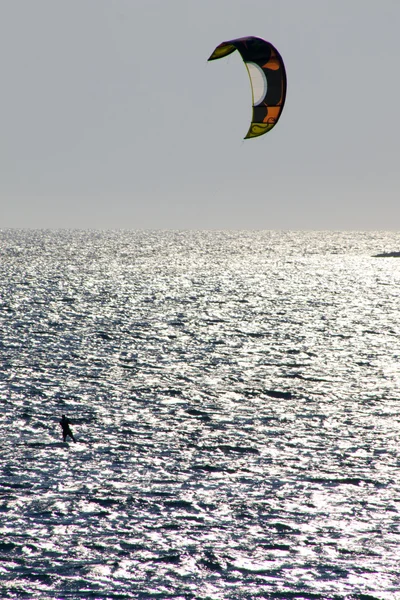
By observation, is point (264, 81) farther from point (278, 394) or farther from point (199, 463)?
point (278, 394)

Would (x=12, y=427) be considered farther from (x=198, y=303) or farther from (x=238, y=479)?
(x=198, y=303)

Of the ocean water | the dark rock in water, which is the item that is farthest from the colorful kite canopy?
the dark rock in water

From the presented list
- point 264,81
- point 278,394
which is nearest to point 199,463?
point 278,394

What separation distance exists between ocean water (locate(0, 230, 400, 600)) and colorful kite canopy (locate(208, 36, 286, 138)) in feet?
54.1

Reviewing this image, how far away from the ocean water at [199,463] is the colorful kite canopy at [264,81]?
16479mm

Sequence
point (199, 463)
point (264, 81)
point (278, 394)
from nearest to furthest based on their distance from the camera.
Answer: point (199, 463) → point (264, 81) → point (278, 394)

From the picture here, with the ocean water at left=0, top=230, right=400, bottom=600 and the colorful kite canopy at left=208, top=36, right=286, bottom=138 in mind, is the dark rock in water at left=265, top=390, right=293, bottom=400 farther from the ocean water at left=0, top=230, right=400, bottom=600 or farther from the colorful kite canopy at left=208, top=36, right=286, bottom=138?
the colorful kite canopy at left=208, top=36, right=286, bottom=138

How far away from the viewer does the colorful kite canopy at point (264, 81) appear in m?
33.0

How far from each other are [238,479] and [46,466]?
29.2 feet

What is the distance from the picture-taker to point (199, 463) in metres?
32.6

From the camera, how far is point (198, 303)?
4008 inches

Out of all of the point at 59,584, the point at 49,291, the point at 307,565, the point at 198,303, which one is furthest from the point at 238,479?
the point at 49,291

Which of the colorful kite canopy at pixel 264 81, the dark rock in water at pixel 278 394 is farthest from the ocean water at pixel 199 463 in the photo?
the colorful kite canopy at pixel 264 81

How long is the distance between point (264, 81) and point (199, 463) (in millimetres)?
18988
